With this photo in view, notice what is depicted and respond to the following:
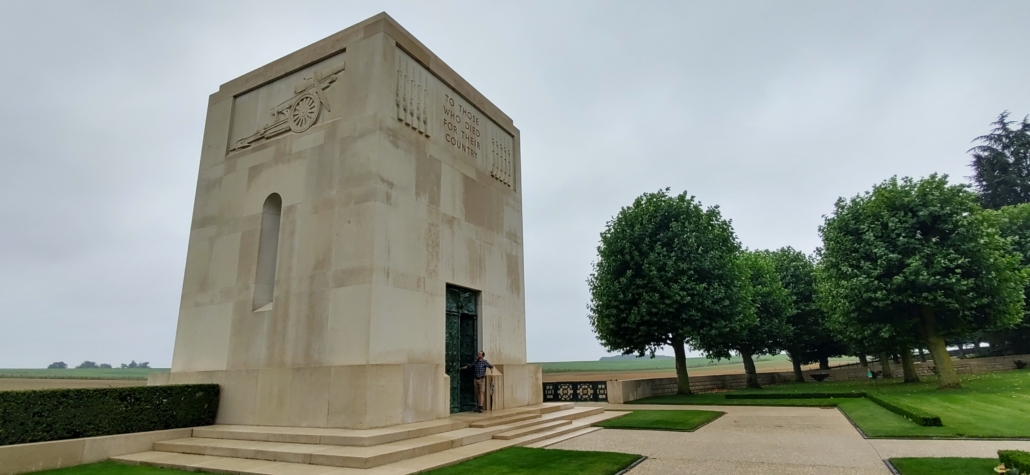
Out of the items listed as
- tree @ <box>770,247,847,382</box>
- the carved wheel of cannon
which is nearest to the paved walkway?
the carved wheel of cannon

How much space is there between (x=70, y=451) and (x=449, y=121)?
1197cm

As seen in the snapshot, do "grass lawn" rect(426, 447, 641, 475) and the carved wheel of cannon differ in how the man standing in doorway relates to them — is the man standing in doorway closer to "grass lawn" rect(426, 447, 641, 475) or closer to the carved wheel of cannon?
"grass lawn" rect(426, 447, 641, 475)

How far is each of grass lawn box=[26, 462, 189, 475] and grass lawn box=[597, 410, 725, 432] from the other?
33.3 ft

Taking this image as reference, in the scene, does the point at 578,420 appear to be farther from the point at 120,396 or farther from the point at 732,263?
the point at 732,263

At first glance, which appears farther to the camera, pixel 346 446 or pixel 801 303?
pixel 801 303

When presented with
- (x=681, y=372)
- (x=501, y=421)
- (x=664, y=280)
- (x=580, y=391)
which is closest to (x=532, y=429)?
(x=501, y=421)

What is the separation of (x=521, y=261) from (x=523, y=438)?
8131 millimetres

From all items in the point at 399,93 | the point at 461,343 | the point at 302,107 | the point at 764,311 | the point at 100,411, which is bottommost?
the point at 100,411

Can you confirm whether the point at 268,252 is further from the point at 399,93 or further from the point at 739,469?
the point at 739,469

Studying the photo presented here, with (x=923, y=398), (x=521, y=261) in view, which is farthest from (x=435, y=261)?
(x=923, y=398)

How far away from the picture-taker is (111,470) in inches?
363

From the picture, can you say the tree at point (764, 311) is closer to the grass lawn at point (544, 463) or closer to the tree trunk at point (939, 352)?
the tree trunk at point (939, 352)

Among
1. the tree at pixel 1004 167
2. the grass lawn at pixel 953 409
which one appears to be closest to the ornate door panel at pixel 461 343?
the grass lawn at pixel 953 409

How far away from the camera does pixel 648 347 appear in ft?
86.9
